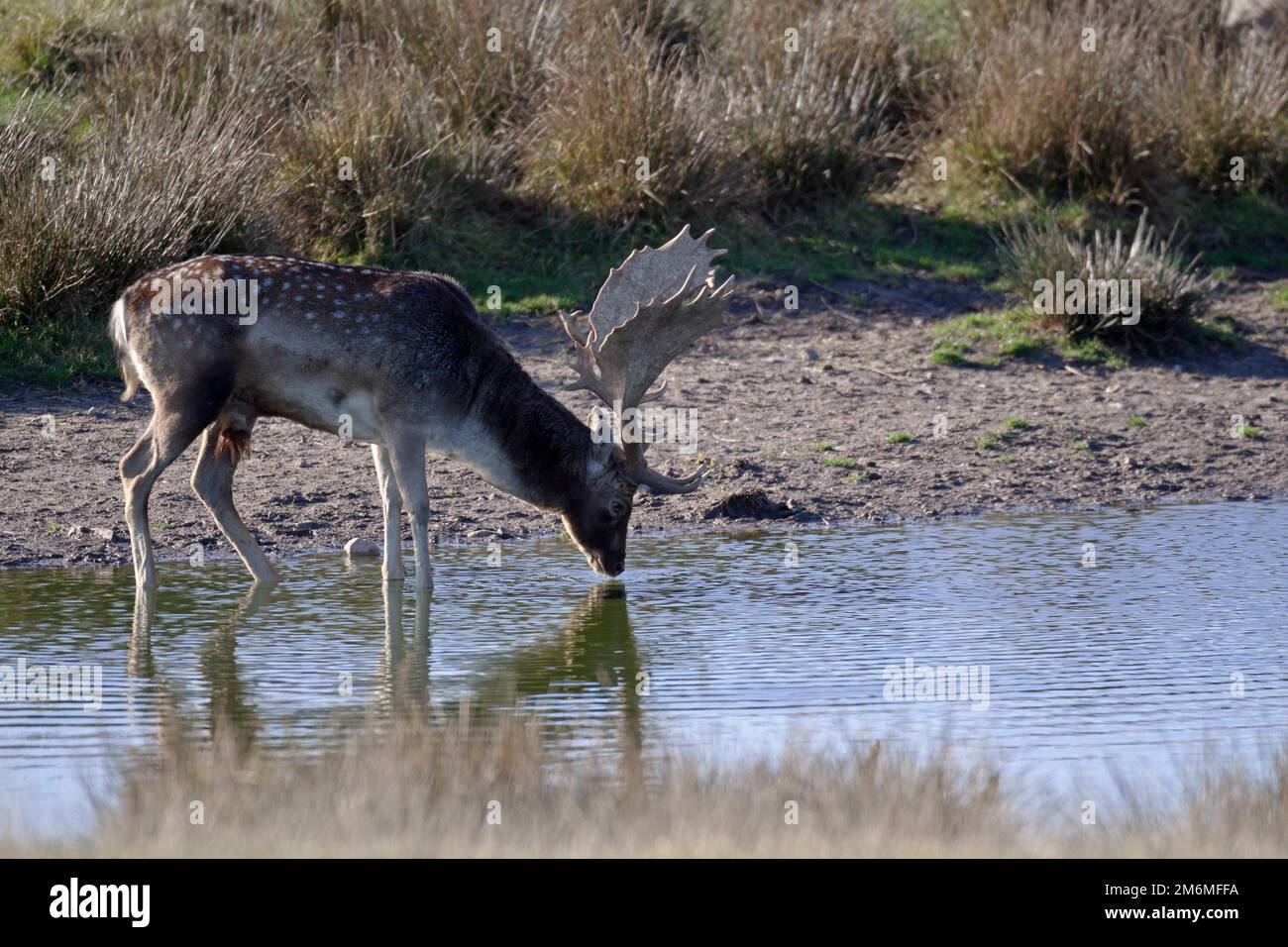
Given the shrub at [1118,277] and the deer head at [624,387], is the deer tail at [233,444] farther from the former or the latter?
the shrub at [1118,277]

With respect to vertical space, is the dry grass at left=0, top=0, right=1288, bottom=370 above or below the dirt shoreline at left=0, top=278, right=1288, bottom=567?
above

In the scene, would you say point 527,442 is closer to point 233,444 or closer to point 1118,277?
point 233,444

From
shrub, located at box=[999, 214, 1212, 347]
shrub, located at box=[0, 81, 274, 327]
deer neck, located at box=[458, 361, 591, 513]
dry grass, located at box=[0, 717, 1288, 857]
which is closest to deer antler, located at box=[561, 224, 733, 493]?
deer neck, located at box=[458, 361, 591, 513]

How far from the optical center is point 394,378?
370 inches

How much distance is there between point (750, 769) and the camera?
6.34 m

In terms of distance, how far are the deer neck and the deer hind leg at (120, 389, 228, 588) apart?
135 cm

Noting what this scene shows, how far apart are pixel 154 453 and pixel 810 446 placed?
4.77 meters

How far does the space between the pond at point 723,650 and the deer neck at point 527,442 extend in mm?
505

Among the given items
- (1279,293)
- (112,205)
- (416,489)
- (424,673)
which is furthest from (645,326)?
(1279,293)

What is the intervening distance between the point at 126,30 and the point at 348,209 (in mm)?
3670

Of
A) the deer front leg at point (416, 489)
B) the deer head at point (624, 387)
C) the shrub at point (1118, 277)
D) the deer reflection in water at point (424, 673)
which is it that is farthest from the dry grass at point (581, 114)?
the deer reflection in water at point (424, 673)

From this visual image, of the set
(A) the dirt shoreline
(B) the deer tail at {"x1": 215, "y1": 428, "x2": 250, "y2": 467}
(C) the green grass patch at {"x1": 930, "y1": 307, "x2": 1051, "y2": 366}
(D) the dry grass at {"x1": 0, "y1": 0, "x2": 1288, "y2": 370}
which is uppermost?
(D) the dry grass at {"x1": 0, "y1": 0, "x2": 1288, "y2": 370}

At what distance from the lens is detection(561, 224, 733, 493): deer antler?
973cm

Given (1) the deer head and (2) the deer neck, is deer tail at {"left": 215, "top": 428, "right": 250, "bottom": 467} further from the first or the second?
(1) the deer head
